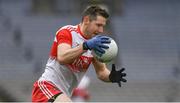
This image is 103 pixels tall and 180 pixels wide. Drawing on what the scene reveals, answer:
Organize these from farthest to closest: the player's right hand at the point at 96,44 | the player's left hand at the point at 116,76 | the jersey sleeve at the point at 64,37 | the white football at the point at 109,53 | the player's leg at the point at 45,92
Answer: the player's left hand at the point at 116,76 < the player's leg at the point at 45,92 < the jersey sleeve at the point at 64,37 < the white football at the point at 109,53 < the player's right hand at the point at 96,44

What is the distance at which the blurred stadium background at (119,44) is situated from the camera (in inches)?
672

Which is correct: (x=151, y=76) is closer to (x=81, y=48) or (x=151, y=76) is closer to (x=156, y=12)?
(x=156, y=12)

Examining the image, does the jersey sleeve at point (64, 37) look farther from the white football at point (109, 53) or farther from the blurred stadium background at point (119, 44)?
the blurred stadium background at point (119, 44)

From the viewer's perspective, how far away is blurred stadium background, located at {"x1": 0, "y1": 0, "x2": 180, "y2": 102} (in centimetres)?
1708

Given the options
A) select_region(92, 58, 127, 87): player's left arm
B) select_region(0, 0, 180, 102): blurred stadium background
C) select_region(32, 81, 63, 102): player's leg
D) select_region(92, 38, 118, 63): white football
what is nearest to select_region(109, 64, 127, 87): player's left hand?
select_region(92, 58, 127, 87): player's left arm

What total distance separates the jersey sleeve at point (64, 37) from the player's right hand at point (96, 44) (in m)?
0.30

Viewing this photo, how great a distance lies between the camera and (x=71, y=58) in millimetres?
6625

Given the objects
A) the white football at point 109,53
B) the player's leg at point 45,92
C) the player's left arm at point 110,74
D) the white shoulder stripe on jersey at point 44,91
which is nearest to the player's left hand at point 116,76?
the player's left arm at point 110,74

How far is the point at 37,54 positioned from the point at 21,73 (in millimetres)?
956

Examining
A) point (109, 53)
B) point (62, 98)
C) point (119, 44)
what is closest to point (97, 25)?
point (109, 53)

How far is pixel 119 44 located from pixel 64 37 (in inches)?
484

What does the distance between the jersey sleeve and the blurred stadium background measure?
970 centimetres

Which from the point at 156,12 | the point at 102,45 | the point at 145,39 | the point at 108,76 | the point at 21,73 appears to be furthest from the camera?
the point at 156,12

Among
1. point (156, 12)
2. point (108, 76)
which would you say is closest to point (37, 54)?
point (156, 12)
